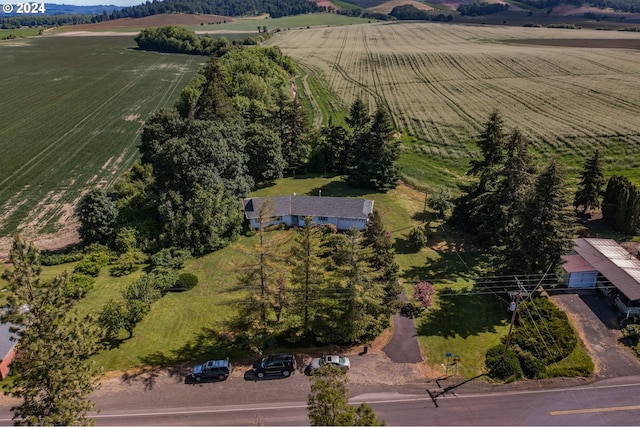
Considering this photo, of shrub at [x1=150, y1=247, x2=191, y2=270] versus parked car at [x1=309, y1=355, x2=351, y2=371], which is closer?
parked car at [x1=309, y1=355, x2=351, y2=371]

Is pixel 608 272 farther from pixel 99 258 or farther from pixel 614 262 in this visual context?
pixel 99 258

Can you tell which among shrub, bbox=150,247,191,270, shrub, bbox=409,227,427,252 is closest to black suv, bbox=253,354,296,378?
shrub, bbox=150,247,191,270

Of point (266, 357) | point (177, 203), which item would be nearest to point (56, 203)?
point (177, 203)

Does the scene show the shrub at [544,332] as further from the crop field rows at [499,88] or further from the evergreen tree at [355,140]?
the crop field rows at [499,88]

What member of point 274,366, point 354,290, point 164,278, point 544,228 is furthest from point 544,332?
point 164,278

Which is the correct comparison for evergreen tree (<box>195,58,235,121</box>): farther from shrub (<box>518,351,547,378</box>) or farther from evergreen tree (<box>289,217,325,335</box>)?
shrub (<box>518,351,547,378</box>)

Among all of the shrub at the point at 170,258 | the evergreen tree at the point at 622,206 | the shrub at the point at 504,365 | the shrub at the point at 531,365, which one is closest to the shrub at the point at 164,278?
the shrub at the point at 170,258
